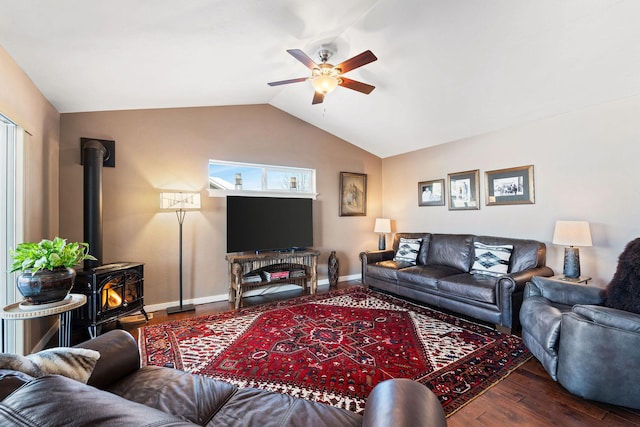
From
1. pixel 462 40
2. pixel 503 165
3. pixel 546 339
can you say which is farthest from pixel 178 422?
pixel 503 165

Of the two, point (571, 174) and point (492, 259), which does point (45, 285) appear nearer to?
point (492, 259)

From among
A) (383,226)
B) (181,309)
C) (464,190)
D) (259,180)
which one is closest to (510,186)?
(464,190)

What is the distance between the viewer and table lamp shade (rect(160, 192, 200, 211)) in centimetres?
355

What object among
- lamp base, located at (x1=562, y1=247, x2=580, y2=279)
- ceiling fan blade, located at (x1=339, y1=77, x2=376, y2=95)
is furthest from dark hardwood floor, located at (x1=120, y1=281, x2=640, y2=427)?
ceiling fan blade, located at (x1=339, y1=77, x2=376, y2=95)

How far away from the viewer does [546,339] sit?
2068mm

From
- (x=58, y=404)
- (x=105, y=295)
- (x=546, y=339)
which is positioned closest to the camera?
(x=58, y=404)

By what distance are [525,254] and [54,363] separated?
4212 mm

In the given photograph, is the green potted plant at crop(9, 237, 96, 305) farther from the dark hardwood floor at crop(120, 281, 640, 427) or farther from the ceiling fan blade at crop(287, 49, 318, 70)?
the dark hardwood floor at crop(120, 281, 640, 427)

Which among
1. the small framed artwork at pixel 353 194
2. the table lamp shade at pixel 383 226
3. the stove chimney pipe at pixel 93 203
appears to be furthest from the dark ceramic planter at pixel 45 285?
the table lamp shade at pixel 383 226

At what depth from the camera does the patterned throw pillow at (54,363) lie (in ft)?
2.67

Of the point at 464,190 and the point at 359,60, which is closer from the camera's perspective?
the point at 359,60

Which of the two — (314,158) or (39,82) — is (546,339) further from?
(39,82)

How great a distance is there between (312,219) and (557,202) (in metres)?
3.38

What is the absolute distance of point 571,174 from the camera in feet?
10.9
